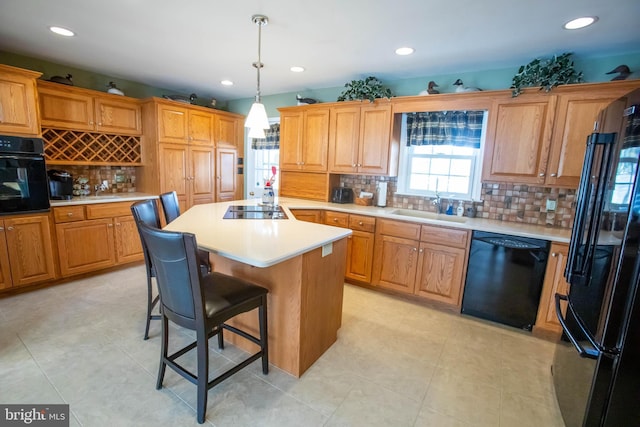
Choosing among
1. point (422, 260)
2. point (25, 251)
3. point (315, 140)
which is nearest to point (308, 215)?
point (315, 140)

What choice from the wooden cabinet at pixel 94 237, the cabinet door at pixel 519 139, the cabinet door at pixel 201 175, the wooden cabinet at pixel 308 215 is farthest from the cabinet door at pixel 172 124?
the cabinet door at pixel 519 139

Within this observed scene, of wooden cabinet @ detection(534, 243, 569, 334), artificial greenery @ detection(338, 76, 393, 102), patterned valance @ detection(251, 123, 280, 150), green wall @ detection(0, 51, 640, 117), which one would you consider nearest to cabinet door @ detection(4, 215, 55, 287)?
green wall @ detection(0, 51, 640, 117)

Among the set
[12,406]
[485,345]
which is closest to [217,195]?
[12,406]

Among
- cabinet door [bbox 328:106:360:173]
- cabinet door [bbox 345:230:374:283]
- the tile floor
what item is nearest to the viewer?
the tile floor

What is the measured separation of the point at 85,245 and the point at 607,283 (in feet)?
14.4

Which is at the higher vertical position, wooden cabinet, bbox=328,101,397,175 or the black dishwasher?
wooden cabinet, bbox=328,101,397,175

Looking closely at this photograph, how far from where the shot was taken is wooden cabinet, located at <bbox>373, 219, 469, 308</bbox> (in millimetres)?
2814

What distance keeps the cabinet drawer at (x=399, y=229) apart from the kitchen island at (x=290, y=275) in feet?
3.53

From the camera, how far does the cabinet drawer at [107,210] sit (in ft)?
10.9

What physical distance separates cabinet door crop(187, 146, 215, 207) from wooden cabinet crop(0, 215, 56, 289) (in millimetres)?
1655

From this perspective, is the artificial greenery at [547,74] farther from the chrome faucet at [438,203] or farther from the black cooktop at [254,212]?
the black cooktop at [254,212]

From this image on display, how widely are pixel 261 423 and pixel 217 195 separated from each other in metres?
3.68

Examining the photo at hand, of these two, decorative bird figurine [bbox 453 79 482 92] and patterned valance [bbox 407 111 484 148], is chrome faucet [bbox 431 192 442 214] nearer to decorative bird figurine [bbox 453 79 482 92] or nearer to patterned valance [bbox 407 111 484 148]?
patterned valance [bbox 407 111 484 148]

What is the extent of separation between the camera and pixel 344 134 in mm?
3605
